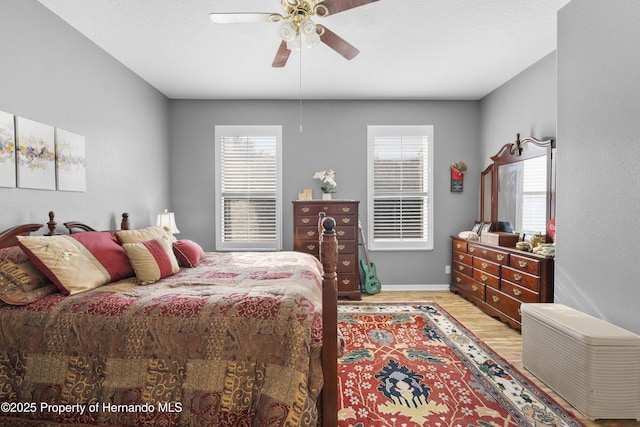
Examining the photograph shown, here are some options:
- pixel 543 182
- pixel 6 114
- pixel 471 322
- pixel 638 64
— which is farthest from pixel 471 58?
pixel 6 114

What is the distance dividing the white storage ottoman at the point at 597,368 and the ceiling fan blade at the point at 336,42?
95.7 inches

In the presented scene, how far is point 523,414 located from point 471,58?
3.34 metres

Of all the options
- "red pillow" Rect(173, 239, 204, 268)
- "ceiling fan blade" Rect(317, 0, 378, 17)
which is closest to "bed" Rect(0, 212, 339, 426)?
"red pillow" Rect(173, 239, 204, 268)

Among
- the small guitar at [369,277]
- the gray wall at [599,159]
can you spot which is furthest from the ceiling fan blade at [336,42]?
the small guitar at [369,277]

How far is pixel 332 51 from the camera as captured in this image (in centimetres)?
338

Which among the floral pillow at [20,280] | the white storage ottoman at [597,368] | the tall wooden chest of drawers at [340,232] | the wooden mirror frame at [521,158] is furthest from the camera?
the tall wooden chest of drawers at [340,232]

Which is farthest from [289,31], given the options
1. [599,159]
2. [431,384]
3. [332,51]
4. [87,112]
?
[431,384]

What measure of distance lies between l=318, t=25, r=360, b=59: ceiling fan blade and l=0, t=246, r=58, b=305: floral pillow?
7.87ft

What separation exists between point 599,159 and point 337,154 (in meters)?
3.19

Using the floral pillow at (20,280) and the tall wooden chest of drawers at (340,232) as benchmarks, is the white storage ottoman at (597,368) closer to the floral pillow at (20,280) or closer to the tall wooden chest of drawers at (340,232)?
the tall wooden chest of drawers at (340,232)

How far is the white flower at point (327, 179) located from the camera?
15.7 ft

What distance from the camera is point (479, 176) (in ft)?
16.3

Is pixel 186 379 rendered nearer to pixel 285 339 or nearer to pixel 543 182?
pixel 285 339

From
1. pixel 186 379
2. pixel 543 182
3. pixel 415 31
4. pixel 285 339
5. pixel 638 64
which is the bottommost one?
pixel 186 379
